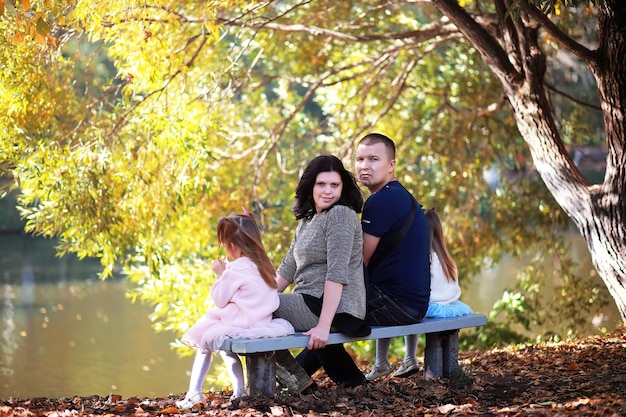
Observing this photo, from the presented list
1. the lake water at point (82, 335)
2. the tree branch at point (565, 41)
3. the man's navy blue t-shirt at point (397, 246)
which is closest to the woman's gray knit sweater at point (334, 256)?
the man's navy blue t-shirt at point (397, 246)

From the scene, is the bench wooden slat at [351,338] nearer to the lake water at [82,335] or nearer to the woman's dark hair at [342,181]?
the woman's dark hair at [342,181]

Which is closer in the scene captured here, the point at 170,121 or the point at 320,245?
the point at 320,245

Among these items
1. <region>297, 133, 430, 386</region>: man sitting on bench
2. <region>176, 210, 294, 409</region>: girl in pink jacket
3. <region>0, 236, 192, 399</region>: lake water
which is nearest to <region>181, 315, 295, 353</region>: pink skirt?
<region>176, 210, 294, 409</region>: girl in pink jacket

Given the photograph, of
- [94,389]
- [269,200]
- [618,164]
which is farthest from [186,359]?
[618,164]

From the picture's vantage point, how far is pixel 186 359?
14.4 m

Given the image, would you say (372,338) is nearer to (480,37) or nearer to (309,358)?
(309,358)

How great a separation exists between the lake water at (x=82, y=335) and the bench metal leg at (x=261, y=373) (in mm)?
5320

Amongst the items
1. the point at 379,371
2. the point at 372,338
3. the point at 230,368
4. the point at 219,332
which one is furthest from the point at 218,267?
the point at 379,371

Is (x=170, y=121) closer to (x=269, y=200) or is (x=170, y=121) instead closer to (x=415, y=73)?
(x=269, y=200)

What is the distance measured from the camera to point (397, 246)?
4.72 m

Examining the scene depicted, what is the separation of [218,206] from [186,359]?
5.15m

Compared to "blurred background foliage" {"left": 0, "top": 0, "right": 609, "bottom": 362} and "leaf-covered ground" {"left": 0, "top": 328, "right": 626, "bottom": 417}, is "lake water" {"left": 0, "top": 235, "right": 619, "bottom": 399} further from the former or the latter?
"leaf-covered ground" {"left": 0, "top": 328, "right": 626, "bottom": 417}

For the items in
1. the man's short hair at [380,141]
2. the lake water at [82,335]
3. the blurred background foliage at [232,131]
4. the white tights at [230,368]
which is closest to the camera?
the white tights at [230,368]

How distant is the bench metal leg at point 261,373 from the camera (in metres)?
4.23
